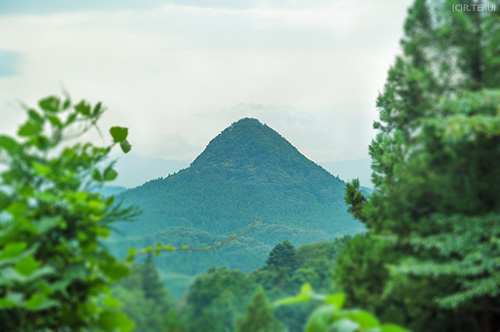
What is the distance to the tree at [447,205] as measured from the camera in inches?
131

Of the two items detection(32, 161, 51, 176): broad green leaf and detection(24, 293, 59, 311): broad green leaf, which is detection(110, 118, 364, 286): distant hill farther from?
detection(24, 293, 59, 311): broad green leaf

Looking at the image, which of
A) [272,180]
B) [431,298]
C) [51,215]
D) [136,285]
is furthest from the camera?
[272,180]

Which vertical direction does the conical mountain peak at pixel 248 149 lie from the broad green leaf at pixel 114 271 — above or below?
above

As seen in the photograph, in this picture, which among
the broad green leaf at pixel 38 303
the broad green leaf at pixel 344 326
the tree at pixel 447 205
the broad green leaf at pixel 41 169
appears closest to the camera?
the broad green leaf at pixel 344 326

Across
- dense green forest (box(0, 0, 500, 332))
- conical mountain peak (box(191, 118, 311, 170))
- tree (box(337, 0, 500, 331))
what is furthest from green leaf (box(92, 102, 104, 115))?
conical mountain peak (box(191, 118, 311, 170))

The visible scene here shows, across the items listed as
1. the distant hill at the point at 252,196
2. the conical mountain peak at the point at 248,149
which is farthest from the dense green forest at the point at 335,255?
the conical mountain peak at the point at 248,149

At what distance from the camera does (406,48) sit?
375cm

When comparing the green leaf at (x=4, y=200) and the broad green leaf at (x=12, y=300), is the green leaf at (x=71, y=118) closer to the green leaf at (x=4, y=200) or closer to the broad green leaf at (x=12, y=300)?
the green leaf at (x=4, y=200)

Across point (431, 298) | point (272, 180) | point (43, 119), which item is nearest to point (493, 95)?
point (431, 298)

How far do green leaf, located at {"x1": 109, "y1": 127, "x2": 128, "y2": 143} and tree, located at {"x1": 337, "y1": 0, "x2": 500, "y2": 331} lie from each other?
5.61 ft

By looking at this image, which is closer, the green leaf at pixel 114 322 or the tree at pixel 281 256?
the green leaf at pixel 114 322

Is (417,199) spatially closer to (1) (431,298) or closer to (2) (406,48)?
(1) (431,298)

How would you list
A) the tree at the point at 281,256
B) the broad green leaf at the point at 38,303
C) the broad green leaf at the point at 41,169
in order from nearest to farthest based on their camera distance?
the broad green leaf at the point at 38,303 → the broad green leaf at the point at 41,169 → the tree at the point at 281,256

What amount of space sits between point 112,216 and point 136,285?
1.30ft
